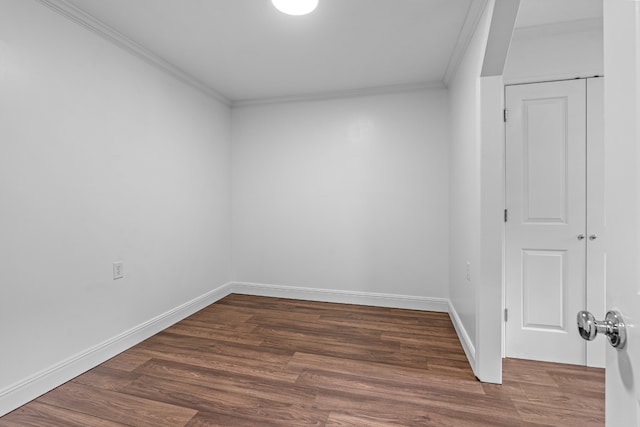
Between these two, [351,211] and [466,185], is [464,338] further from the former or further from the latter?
[351,211]

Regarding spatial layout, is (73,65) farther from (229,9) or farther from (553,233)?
(553,233)

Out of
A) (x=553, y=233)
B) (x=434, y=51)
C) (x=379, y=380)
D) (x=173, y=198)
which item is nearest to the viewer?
(x=379, y=380)

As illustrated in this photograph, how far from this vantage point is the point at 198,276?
3270 mm

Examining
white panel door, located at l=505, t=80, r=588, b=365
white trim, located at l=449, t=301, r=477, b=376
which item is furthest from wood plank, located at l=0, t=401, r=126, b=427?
white panel door, located at l=505, t=80, r=588, b=365

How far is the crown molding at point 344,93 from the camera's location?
321cm

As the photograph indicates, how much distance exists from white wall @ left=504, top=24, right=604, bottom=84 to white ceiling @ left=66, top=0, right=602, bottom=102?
0.36 feet

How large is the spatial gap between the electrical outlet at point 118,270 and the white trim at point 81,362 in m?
0.44

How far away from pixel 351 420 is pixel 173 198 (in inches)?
92.4

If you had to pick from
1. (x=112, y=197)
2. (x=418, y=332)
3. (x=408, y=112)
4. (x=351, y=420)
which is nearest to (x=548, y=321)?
(x=418, y=332)

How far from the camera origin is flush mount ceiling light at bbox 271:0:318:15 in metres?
1.89

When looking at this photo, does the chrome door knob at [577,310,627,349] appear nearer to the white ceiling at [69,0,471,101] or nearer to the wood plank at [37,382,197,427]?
A: the wood plank at [37,382,197,427]

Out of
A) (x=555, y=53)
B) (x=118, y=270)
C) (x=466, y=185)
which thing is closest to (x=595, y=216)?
→ (x=466, y=185)

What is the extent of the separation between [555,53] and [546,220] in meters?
1.18

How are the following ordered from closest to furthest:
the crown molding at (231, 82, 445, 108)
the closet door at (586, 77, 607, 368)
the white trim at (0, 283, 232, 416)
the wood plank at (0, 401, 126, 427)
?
the wood plank at (0, 401, 126, 427), the white trim at (0, 283, 232, 416), the closet door at (586, 77, 607, 368), the crown molding at (231, 82, 445, 108)
